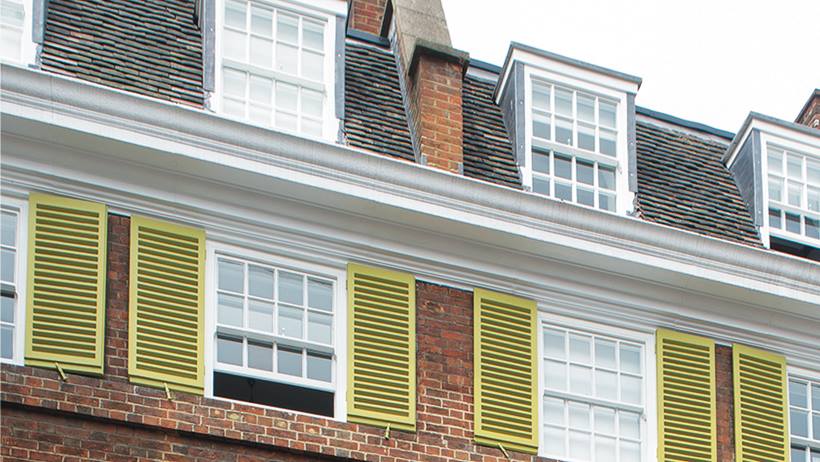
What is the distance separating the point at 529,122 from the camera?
989 inches

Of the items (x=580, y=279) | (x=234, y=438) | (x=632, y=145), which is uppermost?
(x=632, y=145)

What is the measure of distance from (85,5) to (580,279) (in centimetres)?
628

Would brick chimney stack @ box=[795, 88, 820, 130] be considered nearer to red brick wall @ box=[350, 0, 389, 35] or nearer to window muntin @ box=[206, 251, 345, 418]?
red brick wall @ box=[350, 0, 389, 35]

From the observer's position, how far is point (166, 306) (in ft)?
72.5

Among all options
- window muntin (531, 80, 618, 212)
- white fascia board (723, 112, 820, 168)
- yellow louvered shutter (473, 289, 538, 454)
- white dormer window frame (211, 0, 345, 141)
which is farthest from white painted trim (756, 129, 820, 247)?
white dormer window frame (211, 0, 345, 141)

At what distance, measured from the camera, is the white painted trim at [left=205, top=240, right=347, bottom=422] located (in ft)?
72.9

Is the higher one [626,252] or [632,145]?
[632,145]

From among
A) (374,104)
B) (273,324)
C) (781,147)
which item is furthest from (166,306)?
(781,147)

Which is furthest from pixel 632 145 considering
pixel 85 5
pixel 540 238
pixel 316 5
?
pixel 85 5

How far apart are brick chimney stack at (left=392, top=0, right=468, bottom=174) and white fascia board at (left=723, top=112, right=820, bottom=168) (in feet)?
12.9

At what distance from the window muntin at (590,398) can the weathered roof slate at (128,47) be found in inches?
193

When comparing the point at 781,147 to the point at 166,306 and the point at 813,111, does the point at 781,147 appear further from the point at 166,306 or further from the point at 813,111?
the point at 166,306

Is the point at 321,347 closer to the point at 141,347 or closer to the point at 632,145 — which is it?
the point at 141,347

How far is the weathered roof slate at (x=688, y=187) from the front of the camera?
25484mm
